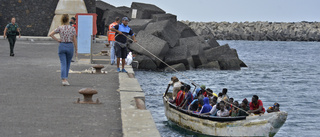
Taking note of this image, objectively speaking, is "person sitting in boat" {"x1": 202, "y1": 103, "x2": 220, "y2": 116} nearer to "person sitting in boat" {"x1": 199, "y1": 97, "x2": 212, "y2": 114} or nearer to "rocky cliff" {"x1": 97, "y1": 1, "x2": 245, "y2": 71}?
"person sitting in boat" {"x1": 199, "y1": 97, "x2": 212, "y2": 114}

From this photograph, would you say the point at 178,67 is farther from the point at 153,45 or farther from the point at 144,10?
the point at 144,10

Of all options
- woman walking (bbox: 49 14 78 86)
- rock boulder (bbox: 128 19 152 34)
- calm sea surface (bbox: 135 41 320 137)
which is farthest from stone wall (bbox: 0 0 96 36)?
woman walking (bbox: 49 14 78 86)

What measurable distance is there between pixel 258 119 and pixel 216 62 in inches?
1027

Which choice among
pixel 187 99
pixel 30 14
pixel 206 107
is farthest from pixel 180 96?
pixel 30 14

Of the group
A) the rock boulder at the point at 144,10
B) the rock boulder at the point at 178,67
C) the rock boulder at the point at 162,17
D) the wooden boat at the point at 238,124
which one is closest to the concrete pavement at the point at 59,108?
the wooden boat at the point at 238,124

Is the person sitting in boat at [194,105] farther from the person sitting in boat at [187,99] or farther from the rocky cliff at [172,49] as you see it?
the rocky cliff at [172,49]

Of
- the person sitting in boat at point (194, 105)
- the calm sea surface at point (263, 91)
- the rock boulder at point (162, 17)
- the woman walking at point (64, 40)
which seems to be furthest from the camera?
the rock boulder at point (162, 17)

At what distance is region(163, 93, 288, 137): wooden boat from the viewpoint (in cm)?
1340

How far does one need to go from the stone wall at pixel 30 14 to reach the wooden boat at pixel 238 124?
27.6m

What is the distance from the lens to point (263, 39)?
473 feet

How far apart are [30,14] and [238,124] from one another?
2955 cm

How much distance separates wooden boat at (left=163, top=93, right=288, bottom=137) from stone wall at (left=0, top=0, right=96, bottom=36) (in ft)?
90.6

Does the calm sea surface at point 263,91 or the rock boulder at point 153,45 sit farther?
the rock boulder at point 153,45

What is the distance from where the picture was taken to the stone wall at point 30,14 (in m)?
39.8
